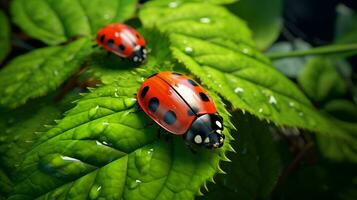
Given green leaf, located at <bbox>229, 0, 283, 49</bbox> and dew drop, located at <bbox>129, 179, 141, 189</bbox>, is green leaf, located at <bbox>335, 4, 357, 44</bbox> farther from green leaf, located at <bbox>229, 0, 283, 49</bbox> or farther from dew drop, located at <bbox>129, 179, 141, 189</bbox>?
dew drop, located at <bbox>129, 179, 141, 189</bbox>

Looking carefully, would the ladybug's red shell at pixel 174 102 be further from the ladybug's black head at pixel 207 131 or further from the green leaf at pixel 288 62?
the green leaf at pixel 288 62

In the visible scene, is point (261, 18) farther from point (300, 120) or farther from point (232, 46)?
point (300, 120)

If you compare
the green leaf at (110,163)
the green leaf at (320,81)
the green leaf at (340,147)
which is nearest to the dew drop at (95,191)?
the green leaf at (110,163)

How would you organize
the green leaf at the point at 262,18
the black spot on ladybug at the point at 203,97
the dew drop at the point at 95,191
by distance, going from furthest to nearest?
the green leaf at the point at 262,18 → the black spot on ladybug at the point at 203,97 → the dew drop at the point at 95,191

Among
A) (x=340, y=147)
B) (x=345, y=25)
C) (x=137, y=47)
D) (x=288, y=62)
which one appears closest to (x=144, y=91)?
(x=137, y=47)

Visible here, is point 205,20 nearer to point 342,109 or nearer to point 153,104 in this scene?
point 153,104

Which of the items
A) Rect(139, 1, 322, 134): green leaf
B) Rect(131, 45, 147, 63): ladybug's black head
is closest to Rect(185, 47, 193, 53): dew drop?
Rect(139, 1, 322, 134): green leaf

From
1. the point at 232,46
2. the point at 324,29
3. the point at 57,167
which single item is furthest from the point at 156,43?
the point at 324,29
